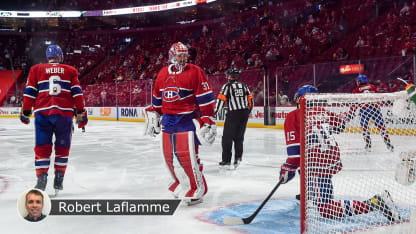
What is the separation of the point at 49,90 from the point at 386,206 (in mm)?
2815

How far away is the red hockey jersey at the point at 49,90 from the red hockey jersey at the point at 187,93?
94cm

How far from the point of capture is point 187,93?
3.31m

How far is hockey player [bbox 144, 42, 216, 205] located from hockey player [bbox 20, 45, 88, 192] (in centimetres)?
92

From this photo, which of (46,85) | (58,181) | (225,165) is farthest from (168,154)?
(225,165)

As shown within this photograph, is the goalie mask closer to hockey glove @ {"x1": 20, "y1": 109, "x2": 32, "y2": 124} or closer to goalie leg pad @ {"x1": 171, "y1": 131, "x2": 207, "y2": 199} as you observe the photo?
goalie leg pad @ {"x1": 171, "y1": 131, "x2": 207, "y2": 199}

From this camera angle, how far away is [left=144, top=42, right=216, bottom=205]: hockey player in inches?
129

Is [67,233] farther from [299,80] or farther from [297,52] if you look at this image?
[297,52]

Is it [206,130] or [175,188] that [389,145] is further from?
[175,188]

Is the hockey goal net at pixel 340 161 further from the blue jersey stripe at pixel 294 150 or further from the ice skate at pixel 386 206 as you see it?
the blue jersey stripe at pixel 294 150

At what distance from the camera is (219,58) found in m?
21.0

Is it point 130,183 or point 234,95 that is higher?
point 234,95

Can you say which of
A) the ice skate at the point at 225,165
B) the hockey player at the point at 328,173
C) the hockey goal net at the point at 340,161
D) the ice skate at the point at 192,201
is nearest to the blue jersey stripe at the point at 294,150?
the hockey player at the point at 328,173

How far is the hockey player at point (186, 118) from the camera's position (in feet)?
10.7

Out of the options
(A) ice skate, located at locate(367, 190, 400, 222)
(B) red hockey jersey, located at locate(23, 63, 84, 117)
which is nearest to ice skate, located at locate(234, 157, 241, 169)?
(B) red hockey jersey, located at locate(23, 63, 84, 117)
